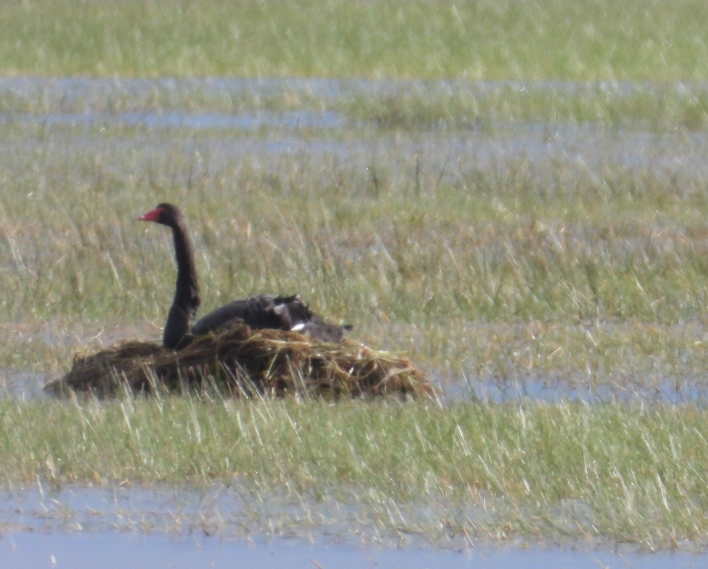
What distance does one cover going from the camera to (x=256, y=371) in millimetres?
8484

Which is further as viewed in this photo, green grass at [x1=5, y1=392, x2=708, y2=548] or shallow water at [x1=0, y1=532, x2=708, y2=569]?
green grass at [x1=5, y1=392, x2=708, y2=548]

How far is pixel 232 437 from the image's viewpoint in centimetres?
723

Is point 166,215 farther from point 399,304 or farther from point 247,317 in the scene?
point 399,304

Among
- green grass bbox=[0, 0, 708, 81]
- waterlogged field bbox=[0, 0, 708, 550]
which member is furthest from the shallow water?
green grass bbox=[0, 0, 708, 81]

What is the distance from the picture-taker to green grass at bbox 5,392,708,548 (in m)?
6.31

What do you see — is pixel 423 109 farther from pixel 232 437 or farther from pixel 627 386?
pixel 232 437

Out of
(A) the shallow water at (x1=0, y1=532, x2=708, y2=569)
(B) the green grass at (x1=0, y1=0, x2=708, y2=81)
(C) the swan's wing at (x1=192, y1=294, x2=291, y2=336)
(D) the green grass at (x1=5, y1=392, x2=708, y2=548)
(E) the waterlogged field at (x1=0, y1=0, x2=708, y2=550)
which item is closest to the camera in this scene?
(A) the shallow water at (x1=0, y1=532, x2=708, y2=569)

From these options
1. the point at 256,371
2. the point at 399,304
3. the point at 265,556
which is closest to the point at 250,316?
the point at 256,371

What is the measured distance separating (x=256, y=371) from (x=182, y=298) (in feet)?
3.56

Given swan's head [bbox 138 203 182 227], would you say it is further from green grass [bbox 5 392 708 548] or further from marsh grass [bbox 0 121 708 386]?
green grass [bbox 5 392 708 548]

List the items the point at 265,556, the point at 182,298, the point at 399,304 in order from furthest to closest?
the point at 399,304 < the point at 182,298 < the point at 265,556

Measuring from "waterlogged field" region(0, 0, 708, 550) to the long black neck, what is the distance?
71 cm

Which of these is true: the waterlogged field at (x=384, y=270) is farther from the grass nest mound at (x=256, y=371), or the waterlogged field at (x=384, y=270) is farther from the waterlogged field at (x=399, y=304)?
the grass nest mound at (x=256, y=371)

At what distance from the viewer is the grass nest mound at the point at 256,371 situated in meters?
8.36
